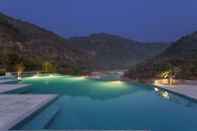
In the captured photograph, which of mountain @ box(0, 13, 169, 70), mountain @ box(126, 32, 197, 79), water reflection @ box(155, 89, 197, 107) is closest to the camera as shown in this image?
water reflection @ box(155, 89, 197, 107)

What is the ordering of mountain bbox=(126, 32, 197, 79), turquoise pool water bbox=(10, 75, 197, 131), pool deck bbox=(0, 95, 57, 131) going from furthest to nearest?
mountain bbox=(126, 32, 197, 79) < turquoise pool water bbox=(10, 75, 197, 131) < pool deck bbox=(0, 95, 57, 131)

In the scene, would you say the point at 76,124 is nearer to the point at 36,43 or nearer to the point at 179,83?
the point at 179,83

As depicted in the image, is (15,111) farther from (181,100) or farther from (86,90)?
(86,90)

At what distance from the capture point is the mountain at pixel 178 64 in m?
29.0

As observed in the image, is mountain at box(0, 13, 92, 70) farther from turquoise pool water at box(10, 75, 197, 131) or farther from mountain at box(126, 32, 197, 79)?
turquoise pool water at box(10, 75, 197, 131)

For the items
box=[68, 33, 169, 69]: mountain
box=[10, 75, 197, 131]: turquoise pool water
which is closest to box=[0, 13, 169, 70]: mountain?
box=[68, 33, 169, 69]: mountain

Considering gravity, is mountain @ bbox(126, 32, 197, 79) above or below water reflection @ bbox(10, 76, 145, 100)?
above

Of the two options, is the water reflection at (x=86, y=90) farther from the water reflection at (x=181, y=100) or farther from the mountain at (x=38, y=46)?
the mountain at (x=38, y=46)

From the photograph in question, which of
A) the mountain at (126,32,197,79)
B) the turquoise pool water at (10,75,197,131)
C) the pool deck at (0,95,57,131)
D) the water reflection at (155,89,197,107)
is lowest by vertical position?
the turquoise pool water at (10,75,197,131)

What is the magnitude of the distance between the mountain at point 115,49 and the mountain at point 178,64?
114ft

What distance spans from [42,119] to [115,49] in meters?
83.0

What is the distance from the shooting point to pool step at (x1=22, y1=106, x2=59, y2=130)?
844 cm

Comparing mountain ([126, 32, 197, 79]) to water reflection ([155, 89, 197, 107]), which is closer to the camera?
water reflection ([155, 89, 197, 107])

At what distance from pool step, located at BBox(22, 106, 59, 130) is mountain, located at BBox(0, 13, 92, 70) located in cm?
3847
